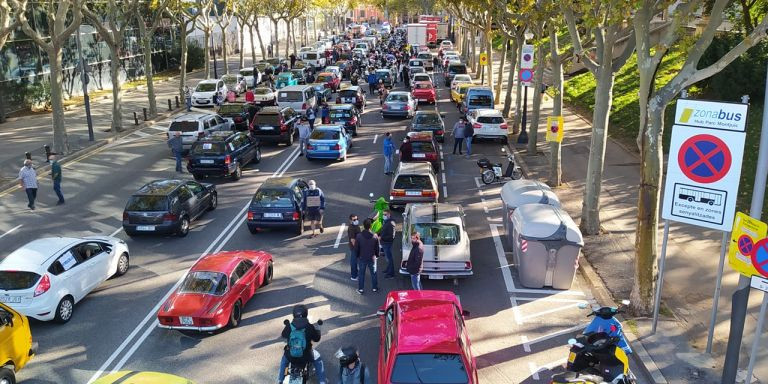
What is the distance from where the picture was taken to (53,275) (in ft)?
41.2

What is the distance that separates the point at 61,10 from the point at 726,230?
23486 mm

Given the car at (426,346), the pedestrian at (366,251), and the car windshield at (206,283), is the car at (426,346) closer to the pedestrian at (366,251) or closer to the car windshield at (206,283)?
the pedestrian at (366,251)

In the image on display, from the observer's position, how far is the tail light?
1211 cm

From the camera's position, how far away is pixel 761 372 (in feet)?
34.4

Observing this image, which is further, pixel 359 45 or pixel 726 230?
pixel 359 45

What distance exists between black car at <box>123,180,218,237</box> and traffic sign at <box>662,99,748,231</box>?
11.8 meters

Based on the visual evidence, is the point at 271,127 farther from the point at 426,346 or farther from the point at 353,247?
the point at 426,346

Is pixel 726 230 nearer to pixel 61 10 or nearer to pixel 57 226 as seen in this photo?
pixel 57 226

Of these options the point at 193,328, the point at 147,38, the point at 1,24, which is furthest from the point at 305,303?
the point at 147,38

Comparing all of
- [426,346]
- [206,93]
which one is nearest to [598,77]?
[426,346]

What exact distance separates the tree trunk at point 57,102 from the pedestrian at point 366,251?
681 inches

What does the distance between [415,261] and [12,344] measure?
23.3 ft

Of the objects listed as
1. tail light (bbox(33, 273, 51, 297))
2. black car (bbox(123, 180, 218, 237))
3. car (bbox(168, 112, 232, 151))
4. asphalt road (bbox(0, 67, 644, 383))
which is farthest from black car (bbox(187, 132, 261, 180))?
tail light (bbox(33, 273, 51, 297))

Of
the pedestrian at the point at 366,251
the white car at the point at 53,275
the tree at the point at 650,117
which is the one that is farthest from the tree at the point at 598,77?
the white car at the point at 53,275
